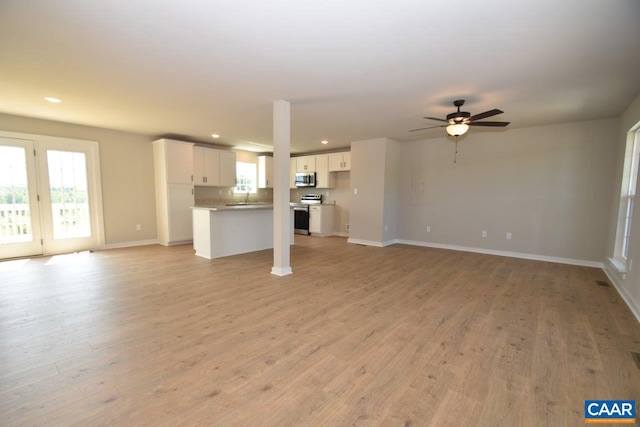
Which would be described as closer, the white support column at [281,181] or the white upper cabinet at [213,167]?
the white support column at [281,181]

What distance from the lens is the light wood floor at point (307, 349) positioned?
1.54 metres

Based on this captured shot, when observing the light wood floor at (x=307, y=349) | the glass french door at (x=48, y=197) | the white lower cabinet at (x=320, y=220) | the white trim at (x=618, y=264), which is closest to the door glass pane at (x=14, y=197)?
the glass french door at (x=48, y=197)

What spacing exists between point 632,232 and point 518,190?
2.09 meters

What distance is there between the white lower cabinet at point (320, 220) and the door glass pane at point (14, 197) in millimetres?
5610

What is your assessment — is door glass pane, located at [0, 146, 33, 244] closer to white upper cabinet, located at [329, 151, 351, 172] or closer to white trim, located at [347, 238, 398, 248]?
white upper cabinet, located at [329, 151, 351, 172]

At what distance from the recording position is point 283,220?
12.9 feet

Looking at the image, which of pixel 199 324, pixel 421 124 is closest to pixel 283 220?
pixel 199 324

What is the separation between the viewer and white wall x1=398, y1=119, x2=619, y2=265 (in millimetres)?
4602

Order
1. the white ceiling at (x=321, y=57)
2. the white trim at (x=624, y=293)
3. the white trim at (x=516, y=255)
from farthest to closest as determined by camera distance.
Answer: the white trim at (x=516, y=255), the white trim at (x=624, y=293), the white ceiling at (x=321, y=57)

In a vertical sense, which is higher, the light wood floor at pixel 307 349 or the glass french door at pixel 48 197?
the glass french door at pixel 48 197

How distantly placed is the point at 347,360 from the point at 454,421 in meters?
0.74

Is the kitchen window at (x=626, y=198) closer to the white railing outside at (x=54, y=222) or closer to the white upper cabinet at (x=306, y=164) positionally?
the white upper cabinet at (x=306, y=164)

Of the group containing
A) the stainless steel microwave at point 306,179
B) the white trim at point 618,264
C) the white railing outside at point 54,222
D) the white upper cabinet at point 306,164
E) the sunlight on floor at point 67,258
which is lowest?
the sunlight on floor at point 67,258

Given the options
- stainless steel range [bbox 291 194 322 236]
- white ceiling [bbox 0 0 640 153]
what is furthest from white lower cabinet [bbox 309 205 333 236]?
white ceiling [bbox 0 0 640 153]
